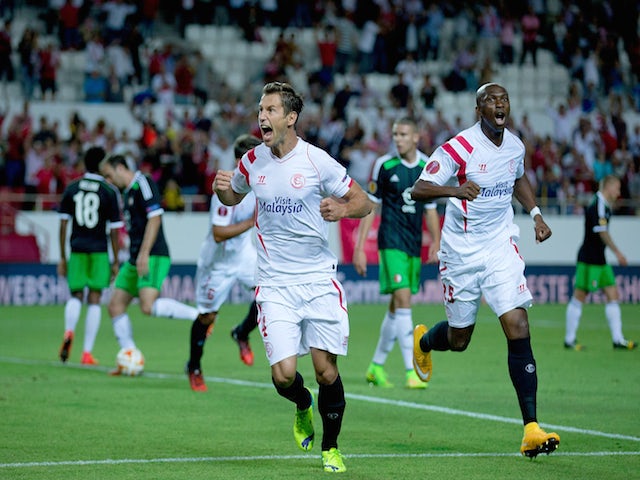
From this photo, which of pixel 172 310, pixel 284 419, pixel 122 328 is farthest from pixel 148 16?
pixel 284 419

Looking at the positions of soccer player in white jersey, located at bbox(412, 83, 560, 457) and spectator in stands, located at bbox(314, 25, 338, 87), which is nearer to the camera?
soccer player in white jersey, located at bbox(412, 83, 560, 457)

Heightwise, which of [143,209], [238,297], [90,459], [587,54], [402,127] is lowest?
[238,297]

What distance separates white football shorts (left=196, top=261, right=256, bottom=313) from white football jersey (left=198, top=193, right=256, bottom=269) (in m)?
0.06

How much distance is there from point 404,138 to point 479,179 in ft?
12.1

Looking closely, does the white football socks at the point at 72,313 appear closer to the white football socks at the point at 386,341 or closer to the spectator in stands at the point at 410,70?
the white football socks at the point at 386,341

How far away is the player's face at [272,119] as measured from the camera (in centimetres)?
785

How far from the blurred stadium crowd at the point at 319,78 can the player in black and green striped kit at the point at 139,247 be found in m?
12.0

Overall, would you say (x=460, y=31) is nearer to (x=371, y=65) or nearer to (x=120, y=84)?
(x=371, y=65)

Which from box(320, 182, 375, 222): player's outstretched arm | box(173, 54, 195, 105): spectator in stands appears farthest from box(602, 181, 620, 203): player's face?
box(173, 54, 195, 105): spectator in stands

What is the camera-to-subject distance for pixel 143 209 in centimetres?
1306

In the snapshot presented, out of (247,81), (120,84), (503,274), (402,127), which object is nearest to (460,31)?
(247,81)

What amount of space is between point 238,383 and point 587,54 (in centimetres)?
2490

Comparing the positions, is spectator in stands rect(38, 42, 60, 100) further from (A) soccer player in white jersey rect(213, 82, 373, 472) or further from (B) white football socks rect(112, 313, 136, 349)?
(A) soccer player in white jersey rect(213, 82, 373, 472)

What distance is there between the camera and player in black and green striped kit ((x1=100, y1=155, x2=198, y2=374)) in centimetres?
1291
